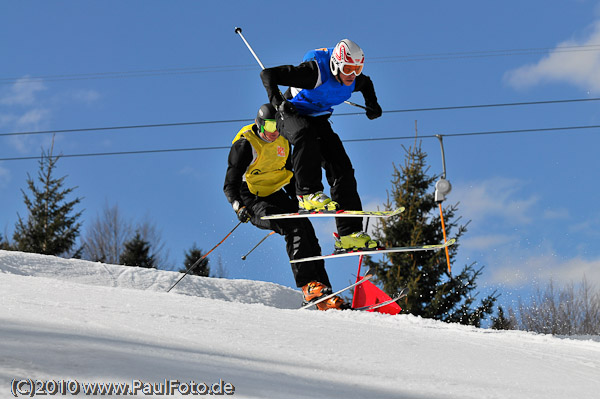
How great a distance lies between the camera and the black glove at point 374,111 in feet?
21.5

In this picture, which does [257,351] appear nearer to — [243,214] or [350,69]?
[350,69]

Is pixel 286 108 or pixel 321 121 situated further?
pixel 321 121

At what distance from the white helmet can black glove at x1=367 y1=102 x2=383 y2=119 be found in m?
0.69

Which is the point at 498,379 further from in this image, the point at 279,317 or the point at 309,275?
the point at 309,275

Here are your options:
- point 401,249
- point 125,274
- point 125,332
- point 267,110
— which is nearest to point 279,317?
point 125,332

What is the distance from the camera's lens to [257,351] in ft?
10.0

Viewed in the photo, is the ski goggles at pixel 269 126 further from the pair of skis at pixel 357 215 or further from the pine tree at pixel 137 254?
the pine tree at pixel 137 254

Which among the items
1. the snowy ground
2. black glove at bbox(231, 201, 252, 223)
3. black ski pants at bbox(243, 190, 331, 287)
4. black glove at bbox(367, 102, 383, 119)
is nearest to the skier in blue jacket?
black glove at bbox(367, 102, 383, 119)

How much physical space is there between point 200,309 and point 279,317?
0.54 m

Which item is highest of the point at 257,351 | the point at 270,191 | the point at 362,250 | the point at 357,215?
the point at 270,191

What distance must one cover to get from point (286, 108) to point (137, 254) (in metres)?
17.2

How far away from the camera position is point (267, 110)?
256 inches

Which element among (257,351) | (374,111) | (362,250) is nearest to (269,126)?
(374,111)

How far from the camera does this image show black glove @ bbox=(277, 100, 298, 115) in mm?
5828
